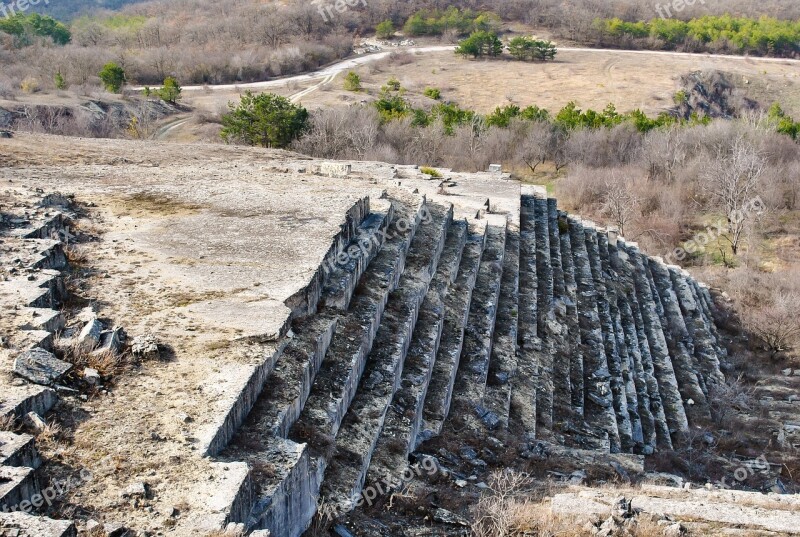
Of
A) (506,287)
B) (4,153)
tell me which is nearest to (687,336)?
(506,287)

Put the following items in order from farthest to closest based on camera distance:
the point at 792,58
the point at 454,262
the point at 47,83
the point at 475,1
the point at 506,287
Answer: the point at 475,1 < the point at 792,58 < the point at 47,83 < the point at 506,287 < the point at 454,262

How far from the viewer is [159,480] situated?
16.0 feet

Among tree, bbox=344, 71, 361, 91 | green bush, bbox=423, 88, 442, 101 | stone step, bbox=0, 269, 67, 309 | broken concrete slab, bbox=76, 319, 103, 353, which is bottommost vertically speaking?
broken concrete slab, bbox=76, 319, 103, 353

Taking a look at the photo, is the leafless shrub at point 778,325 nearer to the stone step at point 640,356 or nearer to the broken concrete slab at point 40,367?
the stone step at point 640,356

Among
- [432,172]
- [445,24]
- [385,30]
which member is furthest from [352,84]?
[432,172]

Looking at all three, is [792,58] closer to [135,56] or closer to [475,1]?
[475,1]

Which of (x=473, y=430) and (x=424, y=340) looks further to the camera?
(x=424, y=340)

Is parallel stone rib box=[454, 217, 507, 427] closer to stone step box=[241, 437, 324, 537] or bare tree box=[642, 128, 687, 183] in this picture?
stone step box=[241, 437, 324, 537]

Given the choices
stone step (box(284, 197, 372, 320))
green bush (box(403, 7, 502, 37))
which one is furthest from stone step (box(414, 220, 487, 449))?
green bush (box(403, 7, 502, 37))

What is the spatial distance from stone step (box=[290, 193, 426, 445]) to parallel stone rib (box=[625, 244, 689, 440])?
16.0 ft

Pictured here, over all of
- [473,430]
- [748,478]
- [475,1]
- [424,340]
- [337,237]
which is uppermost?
[475,1]

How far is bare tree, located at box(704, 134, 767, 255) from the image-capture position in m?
22.6

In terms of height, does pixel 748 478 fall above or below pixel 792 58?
below

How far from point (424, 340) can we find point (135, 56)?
1839 inches
